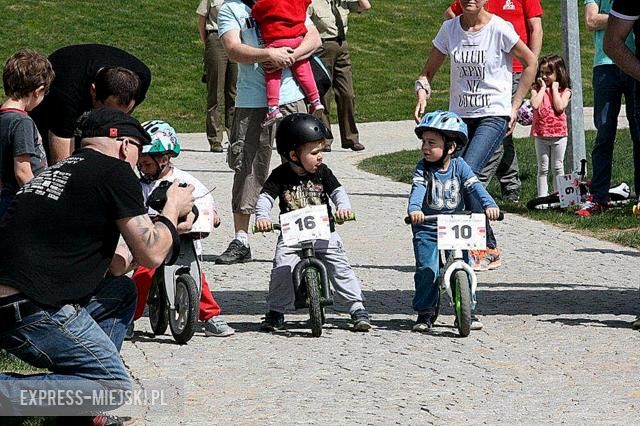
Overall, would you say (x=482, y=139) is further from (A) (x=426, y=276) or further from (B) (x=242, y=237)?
(B) (x=242, y=237)

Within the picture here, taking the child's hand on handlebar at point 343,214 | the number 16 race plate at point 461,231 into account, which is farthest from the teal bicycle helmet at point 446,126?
the child's hand on handlebar at point 343,214

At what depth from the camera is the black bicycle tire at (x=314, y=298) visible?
310 inches

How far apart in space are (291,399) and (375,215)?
21.1 ft

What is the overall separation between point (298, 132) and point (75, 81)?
1.37 meters

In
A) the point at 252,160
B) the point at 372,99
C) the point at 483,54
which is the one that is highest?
the point at 483,54

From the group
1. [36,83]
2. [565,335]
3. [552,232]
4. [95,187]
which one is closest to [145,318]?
[36,83]

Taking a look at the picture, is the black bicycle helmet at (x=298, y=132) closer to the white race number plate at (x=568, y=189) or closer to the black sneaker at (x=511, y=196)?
the white race number plate at (x=568, y=189)

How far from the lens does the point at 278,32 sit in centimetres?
995

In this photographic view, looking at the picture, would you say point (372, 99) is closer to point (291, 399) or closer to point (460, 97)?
point (460, 97)

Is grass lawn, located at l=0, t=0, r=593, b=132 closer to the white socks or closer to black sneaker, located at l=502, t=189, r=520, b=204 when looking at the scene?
black sneaker, located at l=502, t=189, r=520, b=204

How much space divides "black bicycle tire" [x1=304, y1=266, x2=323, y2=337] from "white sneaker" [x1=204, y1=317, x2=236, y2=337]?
1.61 feet

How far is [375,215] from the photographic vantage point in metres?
12.9

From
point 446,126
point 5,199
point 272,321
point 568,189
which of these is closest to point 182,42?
point 568,189

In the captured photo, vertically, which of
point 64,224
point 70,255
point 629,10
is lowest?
point 70,255
